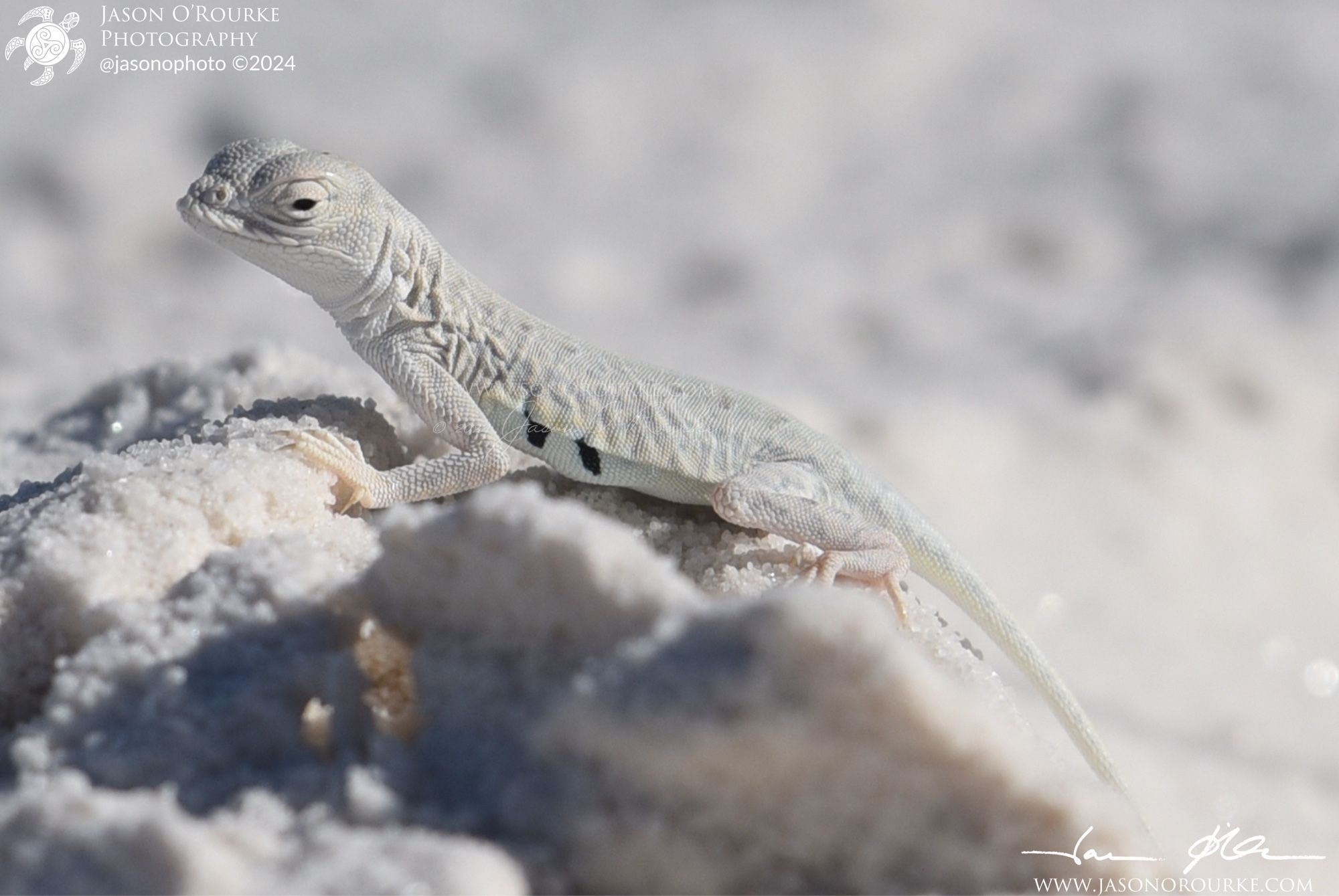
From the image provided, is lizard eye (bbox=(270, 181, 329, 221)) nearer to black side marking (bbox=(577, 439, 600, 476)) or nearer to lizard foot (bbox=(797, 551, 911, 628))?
black side marking (bbox=(577, 439, 600, 476))

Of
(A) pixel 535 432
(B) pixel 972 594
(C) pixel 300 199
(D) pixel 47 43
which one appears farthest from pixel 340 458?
(D) pixel 47 43

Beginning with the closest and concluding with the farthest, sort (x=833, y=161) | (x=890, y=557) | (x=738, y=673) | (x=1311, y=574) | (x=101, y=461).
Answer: (x=738, y=673), (x=101, y=461), (x=890, y=557), (x=1311, y=574), (x=833, y=161)

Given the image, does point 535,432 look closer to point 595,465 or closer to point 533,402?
point 533,402

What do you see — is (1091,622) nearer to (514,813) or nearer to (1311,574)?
(1311,574)

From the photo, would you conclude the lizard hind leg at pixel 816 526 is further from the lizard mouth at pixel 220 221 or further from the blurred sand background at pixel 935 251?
the blurred sand background at pixel 935 251

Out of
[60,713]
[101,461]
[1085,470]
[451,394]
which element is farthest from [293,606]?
[1085,470]

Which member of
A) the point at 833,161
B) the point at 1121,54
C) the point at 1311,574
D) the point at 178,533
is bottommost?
the point at 178,533
